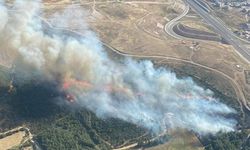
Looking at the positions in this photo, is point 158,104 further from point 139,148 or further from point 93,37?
point 93,37

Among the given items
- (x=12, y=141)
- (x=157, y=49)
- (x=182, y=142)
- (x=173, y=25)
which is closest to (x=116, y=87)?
(x=182, y=142)

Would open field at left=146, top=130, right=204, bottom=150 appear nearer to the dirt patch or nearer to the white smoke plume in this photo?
the white smoke plume

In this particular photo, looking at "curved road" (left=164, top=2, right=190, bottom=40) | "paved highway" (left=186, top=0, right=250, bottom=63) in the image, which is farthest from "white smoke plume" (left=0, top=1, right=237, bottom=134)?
"curved road" (left=164, top=2, right=190, bottom=40)

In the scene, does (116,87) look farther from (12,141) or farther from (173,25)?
(173,25)

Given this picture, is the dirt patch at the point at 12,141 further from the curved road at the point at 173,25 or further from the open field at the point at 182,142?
the curved road at the point at 173,25

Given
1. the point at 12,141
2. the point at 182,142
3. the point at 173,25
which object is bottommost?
the point at 182,142

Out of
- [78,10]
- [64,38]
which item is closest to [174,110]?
[64,38]
